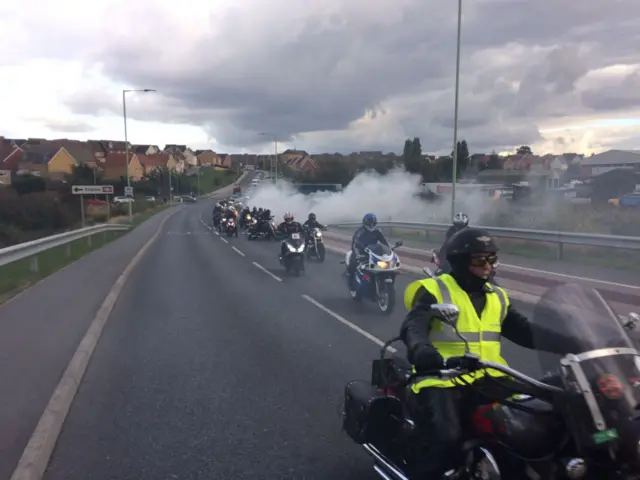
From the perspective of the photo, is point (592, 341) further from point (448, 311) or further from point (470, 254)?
point (470, 254)

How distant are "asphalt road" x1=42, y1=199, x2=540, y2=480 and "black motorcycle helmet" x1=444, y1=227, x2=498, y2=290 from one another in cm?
170

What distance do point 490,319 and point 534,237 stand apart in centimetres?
1632

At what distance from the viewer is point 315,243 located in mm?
21703

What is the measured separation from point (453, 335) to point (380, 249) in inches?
329

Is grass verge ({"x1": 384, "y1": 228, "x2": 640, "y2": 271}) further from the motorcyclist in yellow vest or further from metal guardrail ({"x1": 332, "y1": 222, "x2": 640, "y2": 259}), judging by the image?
the motorcyclist in yellow vest

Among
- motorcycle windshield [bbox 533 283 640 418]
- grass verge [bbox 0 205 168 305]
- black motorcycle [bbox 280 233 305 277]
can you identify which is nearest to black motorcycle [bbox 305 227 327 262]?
black motorcycle [bbox 280 233 305 277]

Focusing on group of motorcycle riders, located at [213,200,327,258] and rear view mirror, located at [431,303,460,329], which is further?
group of motorcycle riders, located at [213,200,327,258]

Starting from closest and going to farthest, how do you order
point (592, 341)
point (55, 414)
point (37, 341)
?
point (592, 341)
point (55, 414)
point (37, 341)

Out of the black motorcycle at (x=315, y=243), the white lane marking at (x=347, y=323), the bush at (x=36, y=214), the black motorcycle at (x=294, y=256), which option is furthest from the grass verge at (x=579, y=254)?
the bush at (x=36, y=214)

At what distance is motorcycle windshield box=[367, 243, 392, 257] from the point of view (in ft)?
40.3

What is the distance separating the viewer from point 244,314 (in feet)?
38.9

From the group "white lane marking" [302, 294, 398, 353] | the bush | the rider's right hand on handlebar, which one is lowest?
the bush

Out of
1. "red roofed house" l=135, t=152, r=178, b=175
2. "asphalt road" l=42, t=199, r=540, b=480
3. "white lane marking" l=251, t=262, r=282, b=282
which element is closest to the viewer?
"asphalt road" l=42, t=199, r=540, b=480

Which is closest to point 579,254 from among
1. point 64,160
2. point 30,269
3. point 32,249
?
point 32,249
